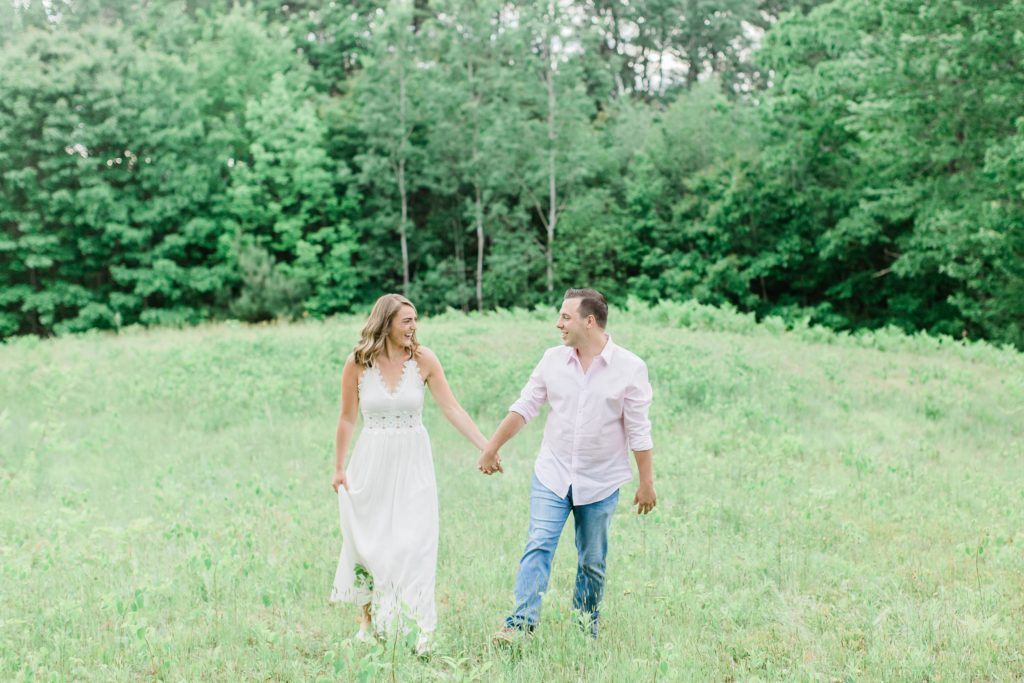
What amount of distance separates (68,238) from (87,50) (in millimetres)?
8229

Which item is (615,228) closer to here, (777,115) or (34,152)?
(777,115)

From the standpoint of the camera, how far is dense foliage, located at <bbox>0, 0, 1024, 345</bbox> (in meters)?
32.3

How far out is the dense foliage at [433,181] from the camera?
1273 inches

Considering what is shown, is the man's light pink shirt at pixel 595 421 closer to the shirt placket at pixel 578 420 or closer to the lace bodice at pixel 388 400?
the shirt placket at pixel 578 420

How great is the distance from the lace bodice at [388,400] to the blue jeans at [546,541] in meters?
0.96

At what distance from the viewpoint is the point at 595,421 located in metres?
5.21

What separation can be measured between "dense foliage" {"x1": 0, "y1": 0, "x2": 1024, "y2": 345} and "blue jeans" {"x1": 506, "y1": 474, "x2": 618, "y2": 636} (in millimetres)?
25947

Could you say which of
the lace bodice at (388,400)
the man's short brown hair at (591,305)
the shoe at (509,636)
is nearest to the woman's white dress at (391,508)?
the lace bodice at (388,400)

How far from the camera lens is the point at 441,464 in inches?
421

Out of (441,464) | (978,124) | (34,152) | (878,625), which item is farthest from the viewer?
(34,152)

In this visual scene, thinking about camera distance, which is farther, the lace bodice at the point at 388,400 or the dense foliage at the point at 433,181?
the dense foliage at the point at 433,181

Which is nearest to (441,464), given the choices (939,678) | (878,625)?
(878,625)

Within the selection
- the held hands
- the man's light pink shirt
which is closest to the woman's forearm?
the held hands

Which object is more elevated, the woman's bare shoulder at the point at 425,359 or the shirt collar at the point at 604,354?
the shirt collar at the point at 604,354
